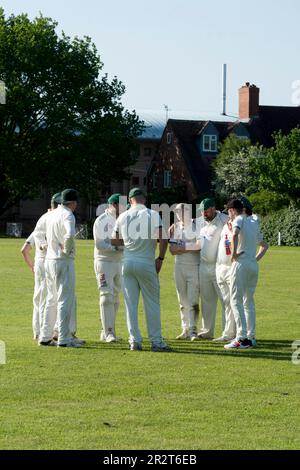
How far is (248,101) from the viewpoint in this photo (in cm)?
8850

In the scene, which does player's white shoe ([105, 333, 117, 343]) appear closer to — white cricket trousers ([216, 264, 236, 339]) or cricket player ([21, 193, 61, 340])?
cricket player ([21, 193, 61, 340])

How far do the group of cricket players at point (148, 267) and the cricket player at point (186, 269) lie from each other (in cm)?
2

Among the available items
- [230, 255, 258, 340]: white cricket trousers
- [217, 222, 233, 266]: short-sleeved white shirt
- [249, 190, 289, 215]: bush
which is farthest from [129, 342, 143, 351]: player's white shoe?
[249, 190, 289, 215]: bush

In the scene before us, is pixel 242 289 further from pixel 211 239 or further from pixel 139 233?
pixel 139 233

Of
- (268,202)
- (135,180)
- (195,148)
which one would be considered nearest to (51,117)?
(268,202)

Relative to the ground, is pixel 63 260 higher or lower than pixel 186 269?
higher

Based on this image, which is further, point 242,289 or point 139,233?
point 242,289

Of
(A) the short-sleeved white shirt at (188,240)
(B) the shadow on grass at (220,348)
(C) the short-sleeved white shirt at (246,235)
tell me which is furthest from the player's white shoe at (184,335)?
(C) the short-sleeved white shirt at (246,235)

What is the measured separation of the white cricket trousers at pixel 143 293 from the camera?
14453 millimetres

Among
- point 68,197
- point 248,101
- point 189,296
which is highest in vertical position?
point 248,101

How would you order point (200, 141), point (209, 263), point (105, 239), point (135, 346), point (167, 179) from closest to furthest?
point (135, 346), point (105, 239), point (209, 263), point (200, 141), point (167, 179)

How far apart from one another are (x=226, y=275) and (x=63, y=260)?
260 cm

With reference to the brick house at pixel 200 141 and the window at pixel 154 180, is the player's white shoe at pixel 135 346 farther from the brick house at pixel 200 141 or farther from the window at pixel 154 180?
the window at pixel 154 180

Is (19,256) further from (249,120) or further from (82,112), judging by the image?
(249,120)
